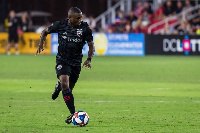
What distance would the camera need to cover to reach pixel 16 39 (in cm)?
3641

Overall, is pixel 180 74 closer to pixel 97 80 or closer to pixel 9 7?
pixel 97 80

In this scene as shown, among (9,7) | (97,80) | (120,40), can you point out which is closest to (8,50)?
(120,40)

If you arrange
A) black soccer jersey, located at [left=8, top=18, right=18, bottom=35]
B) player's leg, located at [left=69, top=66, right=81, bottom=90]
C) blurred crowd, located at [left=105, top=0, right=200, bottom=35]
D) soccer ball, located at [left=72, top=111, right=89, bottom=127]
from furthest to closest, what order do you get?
Answer: black soccer jersey, located at [left=8, top=18, right=18, bottom=35] → blurred crowd, located at [left=105, top=0, right=200, bottom=35] → player's leg, located at [left=69, top=66, right=81, bottom=90] → soccer ball, located at [left=72, top=111, right=89, bottom=127]

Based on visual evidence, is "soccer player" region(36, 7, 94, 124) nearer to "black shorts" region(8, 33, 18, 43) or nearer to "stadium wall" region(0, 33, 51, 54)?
"black shorts" region(8, 33, 18, 43)

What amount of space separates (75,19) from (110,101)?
149 inches

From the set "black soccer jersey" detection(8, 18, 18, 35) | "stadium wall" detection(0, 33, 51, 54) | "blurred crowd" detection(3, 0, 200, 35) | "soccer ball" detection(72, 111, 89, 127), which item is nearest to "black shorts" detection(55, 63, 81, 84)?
"soccer ball" detection(72, 111, 89, 127)

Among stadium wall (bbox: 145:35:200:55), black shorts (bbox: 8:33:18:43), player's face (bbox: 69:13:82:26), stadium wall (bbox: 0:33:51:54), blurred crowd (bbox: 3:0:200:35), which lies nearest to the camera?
player's face (bbox: 69:13:82:26)

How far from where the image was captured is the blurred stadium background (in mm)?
10438

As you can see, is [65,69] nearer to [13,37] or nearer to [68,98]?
[68,98]

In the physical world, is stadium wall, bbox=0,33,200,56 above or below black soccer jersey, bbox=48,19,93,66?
below

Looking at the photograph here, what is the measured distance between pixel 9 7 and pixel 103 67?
24.9 metres

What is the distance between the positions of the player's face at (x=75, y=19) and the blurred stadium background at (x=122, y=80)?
1.63m

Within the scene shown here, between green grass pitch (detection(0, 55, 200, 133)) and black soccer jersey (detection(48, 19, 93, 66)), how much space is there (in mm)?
1024

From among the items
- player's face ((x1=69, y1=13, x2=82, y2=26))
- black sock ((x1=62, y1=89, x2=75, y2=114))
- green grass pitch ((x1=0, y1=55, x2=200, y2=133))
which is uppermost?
player's face ((x1=69, y1=13, x2=82, y2=26))
